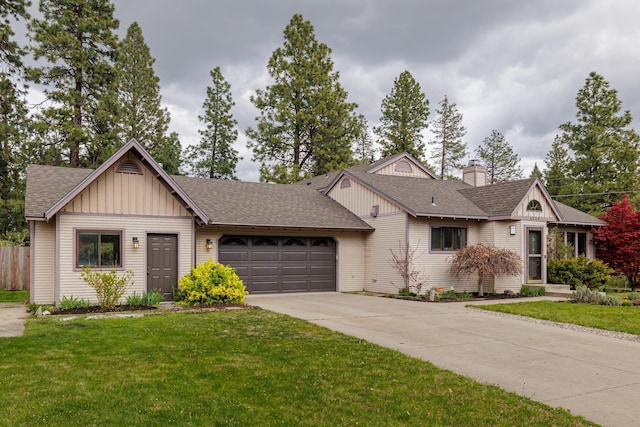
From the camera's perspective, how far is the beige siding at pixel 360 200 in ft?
62.4

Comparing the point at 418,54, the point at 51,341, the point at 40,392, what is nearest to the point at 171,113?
the point at 418,54

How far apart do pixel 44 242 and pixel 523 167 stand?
47527 millimetres

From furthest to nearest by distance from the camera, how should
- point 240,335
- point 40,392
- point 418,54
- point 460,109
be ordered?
point 460,109
point 418,54
point 240,335
point 40,392

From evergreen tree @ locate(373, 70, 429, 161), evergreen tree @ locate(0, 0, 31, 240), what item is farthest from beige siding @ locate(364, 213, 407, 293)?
evergreen tree @ locate(373, 70, 429, 161)

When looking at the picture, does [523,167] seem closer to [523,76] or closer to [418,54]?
[523,76]

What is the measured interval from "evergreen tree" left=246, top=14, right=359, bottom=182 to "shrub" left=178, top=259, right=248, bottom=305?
21.2 meters

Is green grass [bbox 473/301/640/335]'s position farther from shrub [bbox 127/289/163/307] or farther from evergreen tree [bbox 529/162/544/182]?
evergreen tree [bbox 529/162/544/182]

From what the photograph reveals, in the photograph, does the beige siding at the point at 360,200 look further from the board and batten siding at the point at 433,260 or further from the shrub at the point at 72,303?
the shrub at the point at 72,303

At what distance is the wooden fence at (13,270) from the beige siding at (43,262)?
7.23m

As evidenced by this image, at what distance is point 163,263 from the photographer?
584 inches

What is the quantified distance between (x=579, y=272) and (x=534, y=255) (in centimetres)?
209

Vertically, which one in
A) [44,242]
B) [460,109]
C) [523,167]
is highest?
[460,109]

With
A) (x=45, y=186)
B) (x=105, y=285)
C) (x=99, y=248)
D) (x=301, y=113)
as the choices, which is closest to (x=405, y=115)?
(x=301, y=113)

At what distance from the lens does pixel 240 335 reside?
939 centimetres
